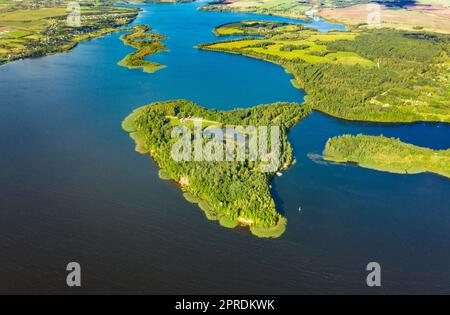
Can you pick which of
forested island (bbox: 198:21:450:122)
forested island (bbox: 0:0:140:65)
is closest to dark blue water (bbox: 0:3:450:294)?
forested island (bbox: 198:21:450:122)

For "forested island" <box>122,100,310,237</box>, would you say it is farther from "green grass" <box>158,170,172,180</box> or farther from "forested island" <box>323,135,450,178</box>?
"forested island" <box>323,135,450,178</box>

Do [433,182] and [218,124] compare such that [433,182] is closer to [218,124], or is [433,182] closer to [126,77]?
[218,124]

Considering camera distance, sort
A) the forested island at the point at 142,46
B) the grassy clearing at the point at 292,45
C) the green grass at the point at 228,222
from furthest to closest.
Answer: the grassy clearing at the point at 292,45, the forested island at the point at 142,46, the green grass at the point at 228,222

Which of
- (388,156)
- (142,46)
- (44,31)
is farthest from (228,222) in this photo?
(44,31)

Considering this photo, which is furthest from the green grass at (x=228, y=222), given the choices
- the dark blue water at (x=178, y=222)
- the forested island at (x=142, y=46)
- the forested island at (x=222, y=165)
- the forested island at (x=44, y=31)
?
the forested island at (x=44, y=31)

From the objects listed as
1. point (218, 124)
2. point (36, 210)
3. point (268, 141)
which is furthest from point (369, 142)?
point (36, 210)

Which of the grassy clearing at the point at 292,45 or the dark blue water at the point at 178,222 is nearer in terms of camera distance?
the dark blue water at the point at 178,222

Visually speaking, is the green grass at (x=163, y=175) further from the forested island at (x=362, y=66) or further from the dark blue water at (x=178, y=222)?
the forested island at (x=362, y=66)
